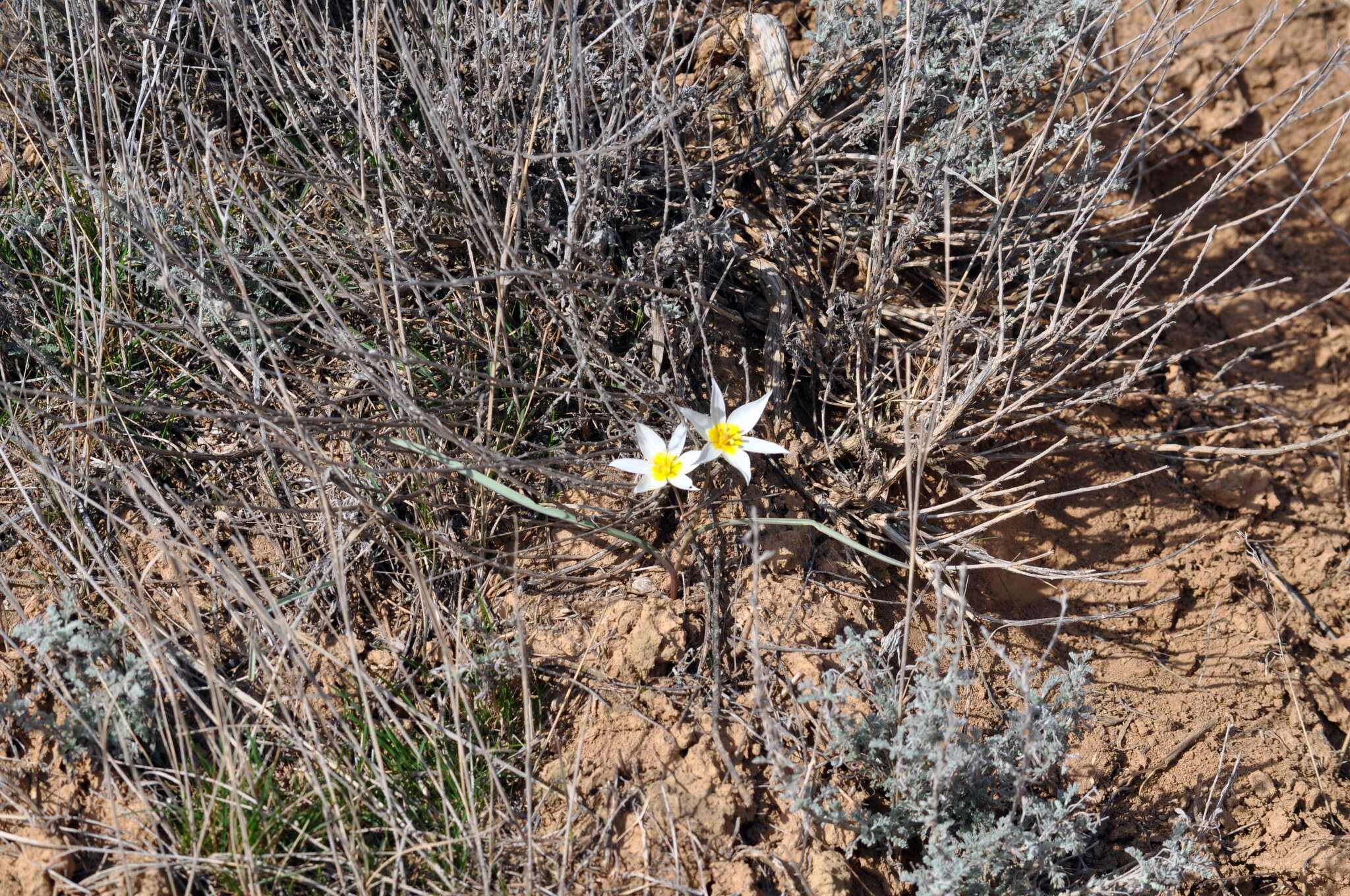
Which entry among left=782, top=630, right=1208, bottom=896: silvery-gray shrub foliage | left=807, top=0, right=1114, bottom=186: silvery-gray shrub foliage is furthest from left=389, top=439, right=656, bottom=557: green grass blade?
left=807, top=0, right=1114, bottom=186: silvery-gray shrub foliage

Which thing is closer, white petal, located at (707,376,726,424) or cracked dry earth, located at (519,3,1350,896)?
cracked dry earth, located at (519,3,1350,896)

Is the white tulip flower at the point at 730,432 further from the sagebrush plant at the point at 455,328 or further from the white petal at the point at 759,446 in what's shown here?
the sagebrush plant at the point at 455,328

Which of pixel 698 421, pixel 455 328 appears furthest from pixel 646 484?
pixel 455 328

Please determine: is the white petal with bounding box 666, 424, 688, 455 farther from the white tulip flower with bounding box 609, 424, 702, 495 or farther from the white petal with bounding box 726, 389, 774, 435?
the white petal with bounding box 726, 389, 774, 435

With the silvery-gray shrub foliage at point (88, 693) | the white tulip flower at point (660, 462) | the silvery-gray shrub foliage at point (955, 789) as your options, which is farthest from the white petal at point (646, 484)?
the silvery-gray shrub foliage at point (88, 693)

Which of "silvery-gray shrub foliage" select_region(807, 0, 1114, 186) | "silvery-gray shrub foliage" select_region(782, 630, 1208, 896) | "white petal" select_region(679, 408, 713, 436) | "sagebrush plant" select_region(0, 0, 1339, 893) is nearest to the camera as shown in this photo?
"silvery-gray shrub foliage" select_region(782, 630, 1208, 896)

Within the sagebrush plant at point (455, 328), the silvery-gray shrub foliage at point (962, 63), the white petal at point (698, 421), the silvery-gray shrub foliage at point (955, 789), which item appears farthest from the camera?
the silvery-gray shrub foliage at point (962, 63)

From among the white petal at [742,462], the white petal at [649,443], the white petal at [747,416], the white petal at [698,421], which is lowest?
the white petal at [742,462]
